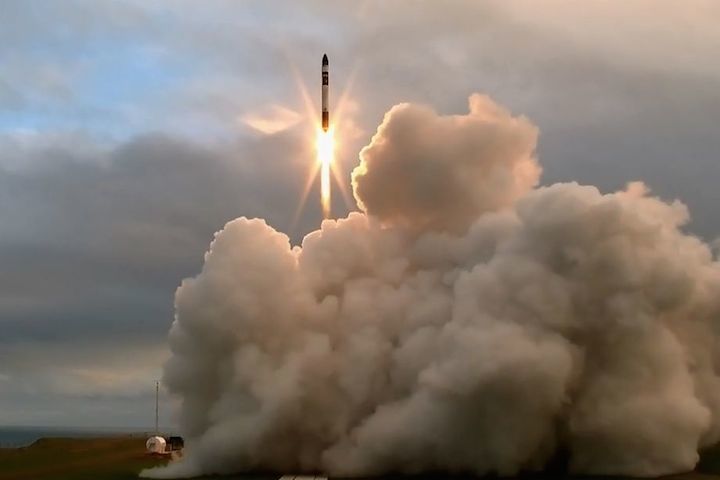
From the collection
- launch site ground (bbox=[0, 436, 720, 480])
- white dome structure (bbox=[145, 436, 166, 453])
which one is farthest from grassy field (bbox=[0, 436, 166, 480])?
white dome structure (bbox=[145, 436, 166, 453])

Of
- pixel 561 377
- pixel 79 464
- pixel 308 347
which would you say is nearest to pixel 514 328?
pixel 561 377

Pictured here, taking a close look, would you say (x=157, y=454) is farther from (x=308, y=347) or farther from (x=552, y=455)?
(x=552, y=455)

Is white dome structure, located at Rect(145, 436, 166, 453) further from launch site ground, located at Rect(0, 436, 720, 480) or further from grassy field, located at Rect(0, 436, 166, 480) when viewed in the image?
grassy field, located at Rect(0, 436, 166, 480)

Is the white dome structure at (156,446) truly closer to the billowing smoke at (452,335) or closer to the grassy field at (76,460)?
the grassy field at (76,460)

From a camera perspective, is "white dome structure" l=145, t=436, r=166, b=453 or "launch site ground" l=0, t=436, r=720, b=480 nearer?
"launch site ground" l=0, t=436, r=720, b=480

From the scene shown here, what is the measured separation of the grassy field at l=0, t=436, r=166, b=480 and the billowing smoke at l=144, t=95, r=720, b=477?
5.45 meters

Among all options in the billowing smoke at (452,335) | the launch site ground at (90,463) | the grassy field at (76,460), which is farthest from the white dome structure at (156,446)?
the billowing smoke at (452,335)

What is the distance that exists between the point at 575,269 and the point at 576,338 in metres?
4.54

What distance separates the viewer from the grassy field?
64125 mm

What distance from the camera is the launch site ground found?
61844mm

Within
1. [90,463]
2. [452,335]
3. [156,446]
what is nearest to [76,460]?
[90,463]

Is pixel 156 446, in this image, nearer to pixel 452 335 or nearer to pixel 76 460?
pixel 76 460

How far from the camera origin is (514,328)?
61.7 meters

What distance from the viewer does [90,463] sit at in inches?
2913
